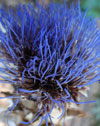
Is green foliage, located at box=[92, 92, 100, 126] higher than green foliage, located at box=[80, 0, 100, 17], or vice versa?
green foliage, located at box=[80, 0, 100, 17]

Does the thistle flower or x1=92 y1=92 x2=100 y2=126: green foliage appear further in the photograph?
x1=92 y1=92 x2=100 y2=126: green foliage

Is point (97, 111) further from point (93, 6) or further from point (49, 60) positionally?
point (49, 60)

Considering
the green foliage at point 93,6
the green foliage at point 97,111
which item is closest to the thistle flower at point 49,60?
the green foliage at point 93,6

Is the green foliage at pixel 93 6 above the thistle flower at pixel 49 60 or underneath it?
above

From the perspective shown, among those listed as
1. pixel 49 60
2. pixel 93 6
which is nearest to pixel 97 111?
pixel 93 6

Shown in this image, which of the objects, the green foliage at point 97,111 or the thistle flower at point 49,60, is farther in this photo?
the green foliage at point 97,111

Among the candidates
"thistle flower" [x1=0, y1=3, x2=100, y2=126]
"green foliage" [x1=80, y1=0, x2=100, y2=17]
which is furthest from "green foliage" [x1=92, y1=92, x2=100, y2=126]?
"thistle flower" [x1=0, y1=3, x2=100, y2=126]

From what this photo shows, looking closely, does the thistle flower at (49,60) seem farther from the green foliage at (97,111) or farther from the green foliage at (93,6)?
the green foliage at (97,111)

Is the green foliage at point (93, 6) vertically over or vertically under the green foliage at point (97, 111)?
over

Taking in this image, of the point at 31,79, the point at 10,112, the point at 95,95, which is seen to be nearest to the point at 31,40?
the point at 31,79

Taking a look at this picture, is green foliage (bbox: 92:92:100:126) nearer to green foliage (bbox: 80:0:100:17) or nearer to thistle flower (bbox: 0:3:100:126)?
green foliage (bbox: 80:0:100:17)
